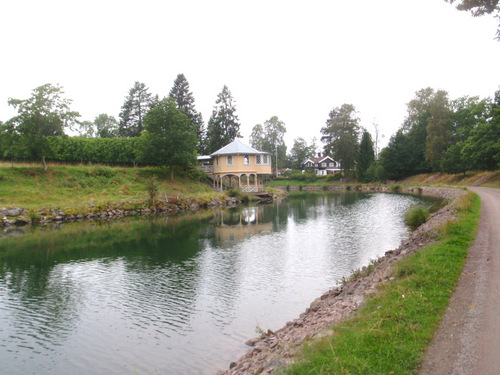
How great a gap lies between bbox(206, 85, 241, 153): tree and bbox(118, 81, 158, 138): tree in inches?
425

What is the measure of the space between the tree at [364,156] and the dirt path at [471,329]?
6677 centimetres

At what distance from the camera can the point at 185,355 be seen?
8.68m

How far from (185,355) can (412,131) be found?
69.8 metres

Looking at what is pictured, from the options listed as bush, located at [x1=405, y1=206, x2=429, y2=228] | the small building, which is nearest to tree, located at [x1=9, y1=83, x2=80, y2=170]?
bush, located at [x1=405, y1=206, x2=429, y2=228]

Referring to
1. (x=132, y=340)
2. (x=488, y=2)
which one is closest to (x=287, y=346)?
(x=132, y=340)

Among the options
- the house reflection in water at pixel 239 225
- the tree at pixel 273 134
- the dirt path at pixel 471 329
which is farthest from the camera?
the tree at pixel 273 134

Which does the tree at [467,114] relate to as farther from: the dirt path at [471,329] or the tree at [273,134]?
the dirt path at [471,329]

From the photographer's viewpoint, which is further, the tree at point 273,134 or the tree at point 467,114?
the tree at point 273,134

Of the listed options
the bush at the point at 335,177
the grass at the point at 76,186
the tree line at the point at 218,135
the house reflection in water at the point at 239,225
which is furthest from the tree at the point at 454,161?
the grass at the point at 76,186

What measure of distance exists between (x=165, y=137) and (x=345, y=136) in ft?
132

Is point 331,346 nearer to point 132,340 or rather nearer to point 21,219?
point 132,340

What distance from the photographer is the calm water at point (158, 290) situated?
29.1 feet

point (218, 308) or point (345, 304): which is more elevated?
point (345, 304)

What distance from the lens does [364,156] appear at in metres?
74.6
